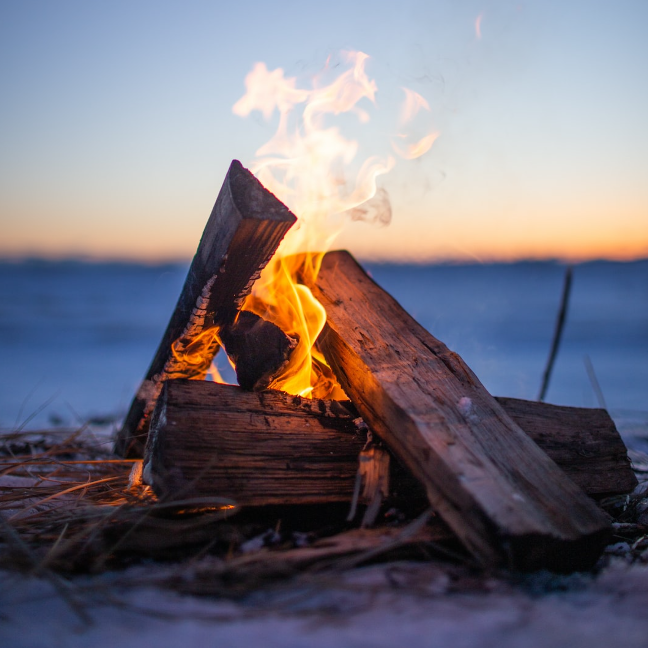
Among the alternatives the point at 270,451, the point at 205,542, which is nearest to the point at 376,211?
the point at 270,451

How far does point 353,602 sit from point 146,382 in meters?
1.73

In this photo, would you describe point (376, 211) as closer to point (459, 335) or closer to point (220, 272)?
point (220, 272)

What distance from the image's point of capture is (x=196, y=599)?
1.36m

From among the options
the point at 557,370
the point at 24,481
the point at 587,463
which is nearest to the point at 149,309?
the point at 557,370

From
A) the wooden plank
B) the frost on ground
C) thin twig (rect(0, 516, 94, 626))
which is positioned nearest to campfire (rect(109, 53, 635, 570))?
the wooden plank

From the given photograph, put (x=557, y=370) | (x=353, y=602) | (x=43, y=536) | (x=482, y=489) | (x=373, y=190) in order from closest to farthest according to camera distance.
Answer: (x=353, y=602) < (x=482, y=489) < (x=43, y=536) < (x=373, y=190) < (x=557, y=370)

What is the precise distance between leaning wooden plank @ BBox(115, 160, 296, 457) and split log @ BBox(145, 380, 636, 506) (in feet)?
1.10

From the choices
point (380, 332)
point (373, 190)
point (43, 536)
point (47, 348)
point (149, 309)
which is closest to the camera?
point (43, 536)

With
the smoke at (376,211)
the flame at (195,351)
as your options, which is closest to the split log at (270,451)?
the flame at (195,351)

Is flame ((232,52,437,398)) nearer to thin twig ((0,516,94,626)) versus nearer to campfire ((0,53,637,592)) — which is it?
campfire ((0,53,637,592))

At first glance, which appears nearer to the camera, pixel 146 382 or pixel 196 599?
pixel 196 599

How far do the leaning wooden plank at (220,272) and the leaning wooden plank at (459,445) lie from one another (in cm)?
52

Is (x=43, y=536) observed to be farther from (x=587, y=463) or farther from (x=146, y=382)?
(x=587, y=463)

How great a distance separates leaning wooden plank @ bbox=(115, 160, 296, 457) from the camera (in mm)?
1825
